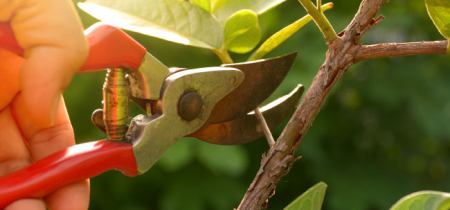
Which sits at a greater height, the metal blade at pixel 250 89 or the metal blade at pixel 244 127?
the metal blade at pixel 250 89

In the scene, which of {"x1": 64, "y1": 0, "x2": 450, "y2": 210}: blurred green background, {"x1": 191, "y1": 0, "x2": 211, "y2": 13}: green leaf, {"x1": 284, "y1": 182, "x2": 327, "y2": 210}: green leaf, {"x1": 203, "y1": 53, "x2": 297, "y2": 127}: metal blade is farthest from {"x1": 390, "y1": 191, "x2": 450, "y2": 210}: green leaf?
{"x1": 64, "y1": 0, "x2": 450, "y2": 210}: blurred green background

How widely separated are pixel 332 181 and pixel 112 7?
5.43ft

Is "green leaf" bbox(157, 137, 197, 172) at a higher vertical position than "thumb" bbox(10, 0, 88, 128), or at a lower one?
lower

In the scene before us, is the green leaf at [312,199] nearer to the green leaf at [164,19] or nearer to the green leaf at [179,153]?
the green leaf at [164,19]

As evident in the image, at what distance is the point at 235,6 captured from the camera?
587 mm

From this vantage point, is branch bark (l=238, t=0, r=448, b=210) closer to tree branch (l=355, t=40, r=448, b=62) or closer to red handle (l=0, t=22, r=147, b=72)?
tree branch (l=355, t=40, r=448, b=62)

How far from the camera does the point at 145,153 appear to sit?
458 millimetres

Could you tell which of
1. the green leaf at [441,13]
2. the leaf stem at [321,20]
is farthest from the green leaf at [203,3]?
the green leaf at [441,13]

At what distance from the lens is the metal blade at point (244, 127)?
54cm

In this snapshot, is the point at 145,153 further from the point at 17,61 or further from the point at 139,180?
the point at 139,180

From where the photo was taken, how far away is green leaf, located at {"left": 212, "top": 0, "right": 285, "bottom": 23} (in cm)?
57

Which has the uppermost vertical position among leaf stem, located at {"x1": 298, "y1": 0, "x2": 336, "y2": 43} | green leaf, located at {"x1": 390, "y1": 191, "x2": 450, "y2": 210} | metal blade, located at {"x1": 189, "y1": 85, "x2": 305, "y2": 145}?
leaf stem, located at {"x1": 298, "y1": 0, "x2": 336, "y2": 43}

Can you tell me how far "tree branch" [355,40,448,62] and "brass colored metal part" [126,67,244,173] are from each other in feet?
0.42

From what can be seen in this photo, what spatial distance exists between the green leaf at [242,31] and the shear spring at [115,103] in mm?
149
